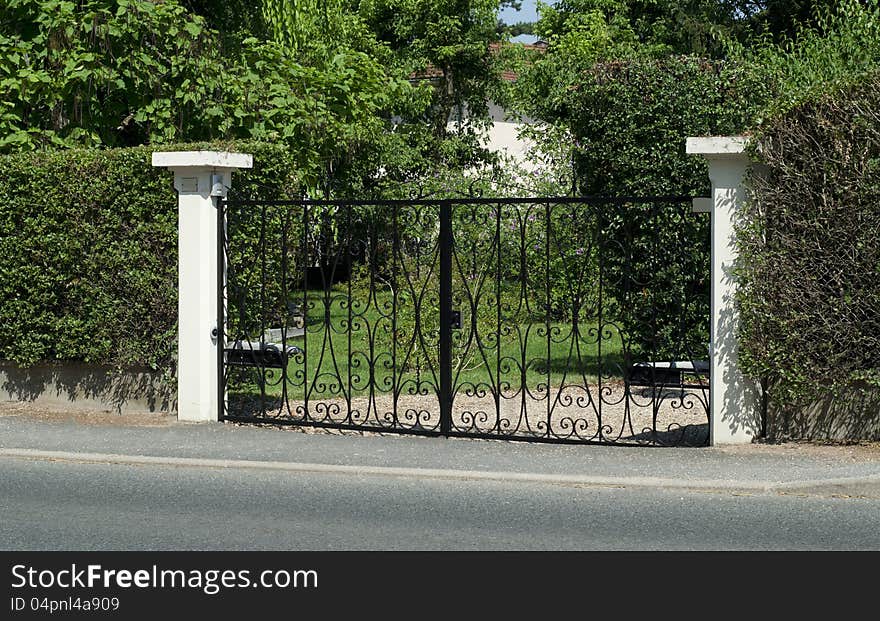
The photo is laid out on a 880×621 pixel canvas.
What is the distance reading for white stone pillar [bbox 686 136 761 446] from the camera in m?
10.5

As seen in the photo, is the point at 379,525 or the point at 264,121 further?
the point at 264,121

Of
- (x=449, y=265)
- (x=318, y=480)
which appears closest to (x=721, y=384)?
(x=449, y=265)

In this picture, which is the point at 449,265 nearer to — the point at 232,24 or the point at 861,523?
the point at 861,523

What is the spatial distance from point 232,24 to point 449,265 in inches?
470

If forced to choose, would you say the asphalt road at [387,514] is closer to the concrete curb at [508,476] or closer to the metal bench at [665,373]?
the concrete curb at [508,476]

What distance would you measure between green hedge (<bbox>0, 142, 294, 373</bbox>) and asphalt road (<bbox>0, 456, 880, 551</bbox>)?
103 inches

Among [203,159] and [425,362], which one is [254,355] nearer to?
[203,159]

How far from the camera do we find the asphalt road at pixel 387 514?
7.50m

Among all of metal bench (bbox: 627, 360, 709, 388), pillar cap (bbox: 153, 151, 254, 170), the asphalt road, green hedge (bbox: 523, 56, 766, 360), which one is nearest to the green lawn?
green hedge (bbox: 523, 56, 766, 360)

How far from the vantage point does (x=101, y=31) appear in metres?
15.7

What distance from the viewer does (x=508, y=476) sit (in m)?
9.67

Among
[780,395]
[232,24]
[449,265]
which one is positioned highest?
[232,24]
